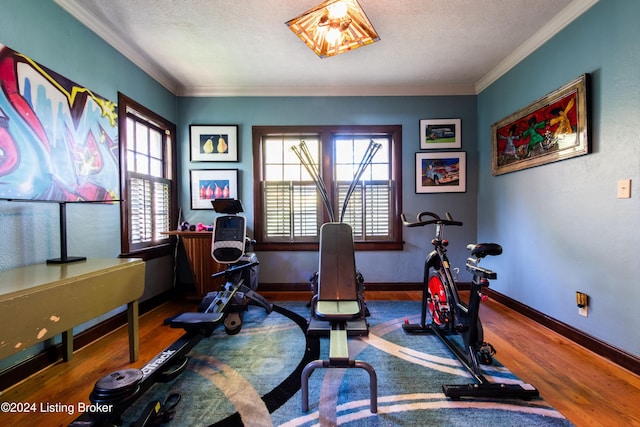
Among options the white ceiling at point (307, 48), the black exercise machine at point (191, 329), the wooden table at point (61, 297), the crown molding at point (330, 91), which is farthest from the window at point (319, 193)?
the wooden table at point (61, 297)

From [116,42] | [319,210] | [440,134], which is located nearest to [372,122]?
[440,134]

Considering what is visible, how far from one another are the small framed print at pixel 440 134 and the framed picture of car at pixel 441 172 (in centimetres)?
11

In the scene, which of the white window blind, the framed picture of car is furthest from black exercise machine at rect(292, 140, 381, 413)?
the white window blind

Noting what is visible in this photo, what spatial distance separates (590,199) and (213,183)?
3776 mm

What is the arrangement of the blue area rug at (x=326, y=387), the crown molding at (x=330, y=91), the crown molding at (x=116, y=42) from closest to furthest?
the blue area rug at (x=326, y=387), the crown molding at (x=116, y=42), the crown molding at (x=330, y=91)

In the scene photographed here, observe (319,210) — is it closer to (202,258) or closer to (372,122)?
(372,122)

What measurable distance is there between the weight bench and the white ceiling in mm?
1829

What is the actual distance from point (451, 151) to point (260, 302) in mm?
3021

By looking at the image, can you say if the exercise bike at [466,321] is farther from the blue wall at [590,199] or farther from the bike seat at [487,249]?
the blue wall at [590,199]

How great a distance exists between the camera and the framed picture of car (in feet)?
10.9

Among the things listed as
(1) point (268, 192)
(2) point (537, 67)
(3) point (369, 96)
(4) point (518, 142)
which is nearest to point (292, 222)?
(1) point (268, 192)

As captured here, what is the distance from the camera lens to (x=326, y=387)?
5.01 ft

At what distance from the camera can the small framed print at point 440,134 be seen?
11.0 feet

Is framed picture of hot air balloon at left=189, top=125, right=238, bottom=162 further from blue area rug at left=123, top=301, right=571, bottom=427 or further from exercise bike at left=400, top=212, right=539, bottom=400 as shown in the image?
exercise bike at left=400, top=212, right=539, bottom=400
